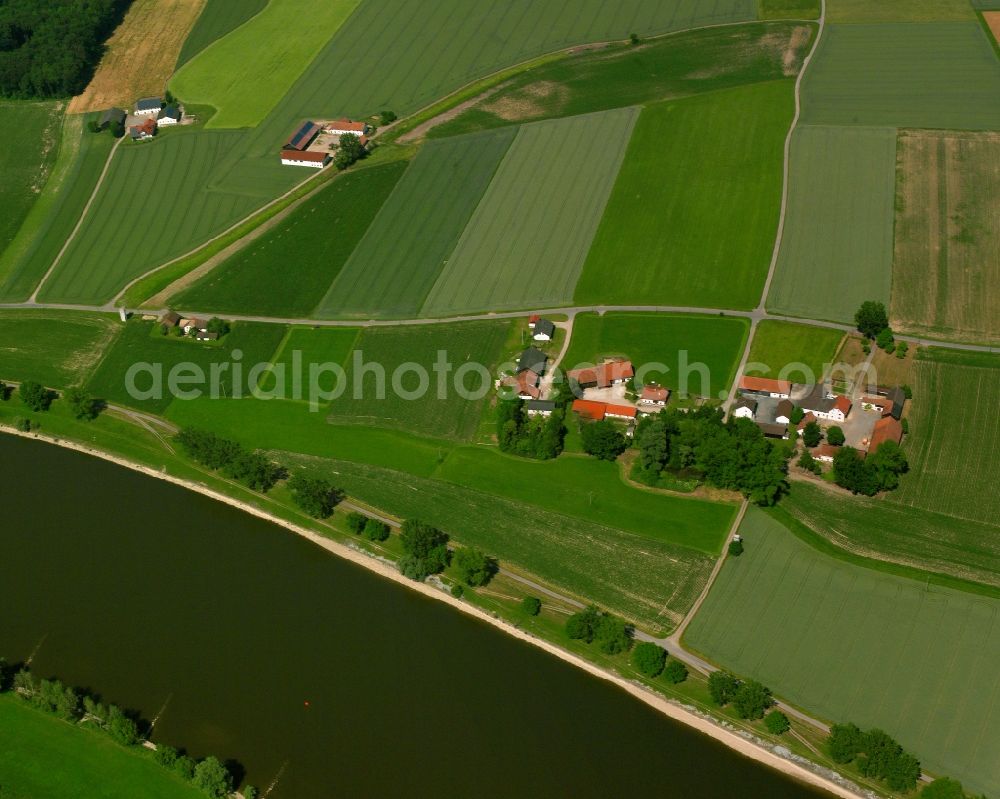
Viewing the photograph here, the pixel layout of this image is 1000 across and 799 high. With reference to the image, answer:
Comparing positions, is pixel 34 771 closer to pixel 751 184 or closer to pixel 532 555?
pixel 532 555

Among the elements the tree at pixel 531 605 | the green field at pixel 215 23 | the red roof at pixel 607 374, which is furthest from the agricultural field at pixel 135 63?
the tree at pixel 531 605

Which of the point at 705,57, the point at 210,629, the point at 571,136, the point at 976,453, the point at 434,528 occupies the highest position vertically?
the point at 705,57

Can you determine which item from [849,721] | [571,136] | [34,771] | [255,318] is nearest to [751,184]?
[571,136]

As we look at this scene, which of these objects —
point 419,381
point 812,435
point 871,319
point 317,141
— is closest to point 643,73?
point 317,141

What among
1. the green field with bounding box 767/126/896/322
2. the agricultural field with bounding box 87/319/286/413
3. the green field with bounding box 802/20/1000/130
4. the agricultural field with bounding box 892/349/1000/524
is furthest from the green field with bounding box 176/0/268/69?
the agricultural field with bounding box 892/349/1000/524

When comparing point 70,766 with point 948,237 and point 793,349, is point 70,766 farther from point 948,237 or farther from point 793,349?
point 948,237

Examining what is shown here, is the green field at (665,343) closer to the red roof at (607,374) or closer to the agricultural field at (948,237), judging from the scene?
the red roof at (607,374)
